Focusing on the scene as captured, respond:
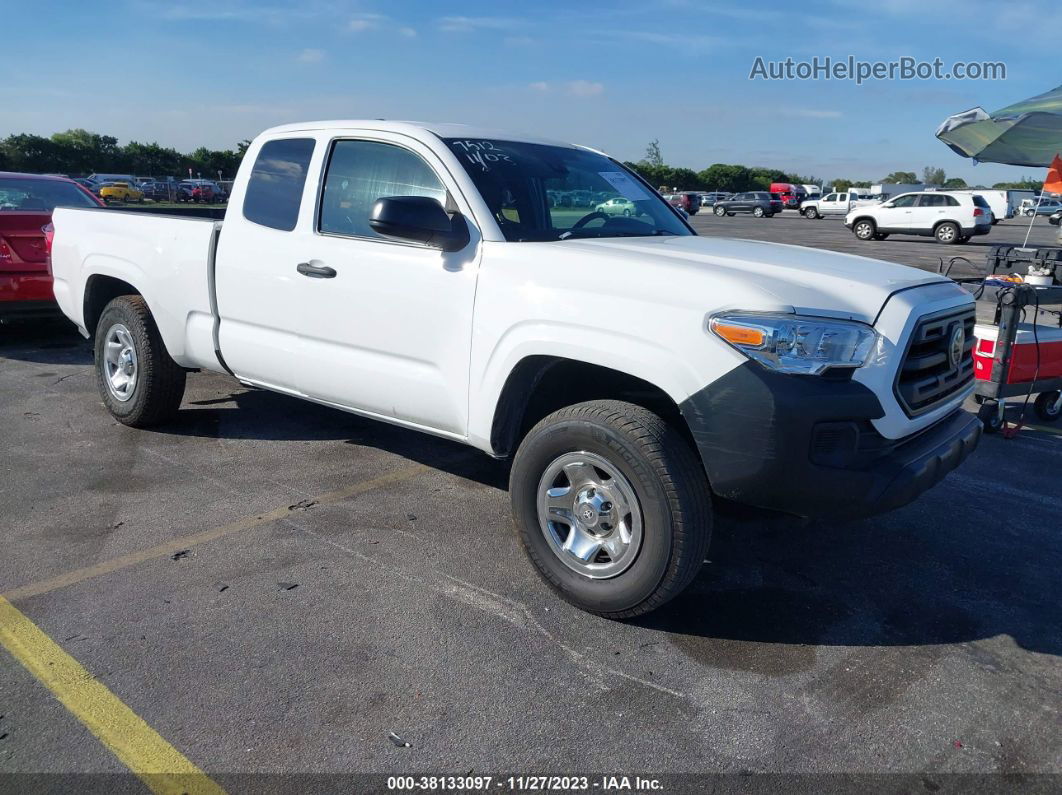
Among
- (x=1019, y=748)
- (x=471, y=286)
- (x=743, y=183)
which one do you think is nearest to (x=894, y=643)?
(x=1019, y=748)

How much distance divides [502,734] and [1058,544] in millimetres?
3125

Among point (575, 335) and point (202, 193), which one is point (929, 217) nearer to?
point (575, 335)

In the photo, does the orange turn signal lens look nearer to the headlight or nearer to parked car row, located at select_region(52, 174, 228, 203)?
the headlight

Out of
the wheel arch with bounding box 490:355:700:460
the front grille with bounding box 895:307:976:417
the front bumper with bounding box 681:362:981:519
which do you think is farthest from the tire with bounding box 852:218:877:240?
the front bumper with bounding box 681:362:981:519

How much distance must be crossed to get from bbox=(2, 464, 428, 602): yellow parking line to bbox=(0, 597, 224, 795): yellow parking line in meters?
0.23

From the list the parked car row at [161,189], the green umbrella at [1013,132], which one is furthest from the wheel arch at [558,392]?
the parked car row at [161,189]

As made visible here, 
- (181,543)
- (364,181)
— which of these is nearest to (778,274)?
(364,181)

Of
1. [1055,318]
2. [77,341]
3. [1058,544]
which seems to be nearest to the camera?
[1058,544]

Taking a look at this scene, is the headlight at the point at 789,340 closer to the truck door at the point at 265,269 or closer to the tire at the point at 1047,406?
the truck door at the point at 265,269

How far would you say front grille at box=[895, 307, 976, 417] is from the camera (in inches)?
123

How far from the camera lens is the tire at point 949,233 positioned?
94.2 feet

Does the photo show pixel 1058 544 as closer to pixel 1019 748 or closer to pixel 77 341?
pixel 1019 748

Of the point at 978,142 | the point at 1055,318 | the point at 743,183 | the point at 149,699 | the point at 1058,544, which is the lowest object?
the point at 149,699

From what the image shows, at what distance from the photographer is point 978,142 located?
37.9 feet
